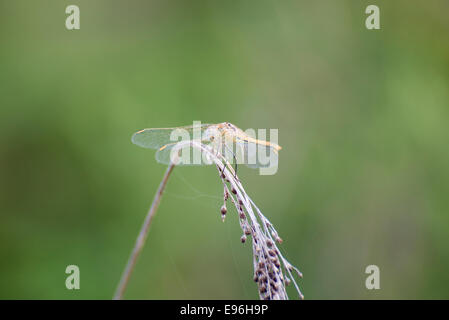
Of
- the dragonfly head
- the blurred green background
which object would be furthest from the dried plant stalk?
the blurred green background

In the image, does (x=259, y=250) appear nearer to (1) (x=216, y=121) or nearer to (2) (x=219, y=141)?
(2) (x=219, y=141)

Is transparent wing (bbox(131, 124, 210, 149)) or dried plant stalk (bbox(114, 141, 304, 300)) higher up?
transparent wing (bbox(131, 124, 210, 149))

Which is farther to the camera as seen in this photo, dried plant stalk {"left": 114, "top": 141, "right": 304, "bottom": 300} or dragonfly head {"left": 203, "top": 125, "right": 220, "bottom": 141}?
dragonfly head {"left": 203, "top": 125, "right": 220, "bottom": 141}

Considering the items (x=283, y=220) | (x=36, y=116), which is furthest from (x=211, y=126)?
(x=36, y=116)

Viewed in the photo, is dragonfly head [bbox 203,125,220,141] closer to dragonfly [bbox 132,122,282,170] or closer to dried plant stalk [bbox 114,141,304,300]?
dragonfly [bbox 132,122,282,170]

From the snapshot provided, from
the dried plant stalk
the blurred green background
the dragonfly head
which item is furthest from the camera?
the blurred green background

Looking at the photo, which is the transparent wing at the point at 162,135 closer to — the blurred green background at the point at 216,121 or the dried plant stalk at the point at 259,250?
the dried plant stalk at the point at 259,250

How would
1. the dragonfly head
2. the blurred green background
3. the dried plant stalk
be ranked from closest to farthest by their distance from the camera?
the dried plant stalk
the dragonfly head
the blurred green background
